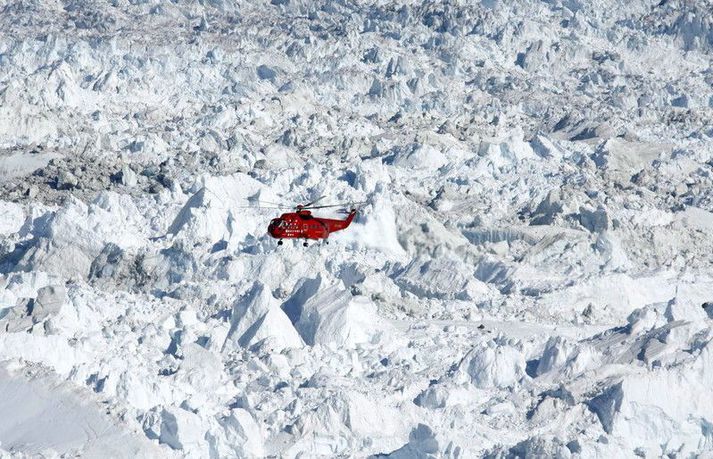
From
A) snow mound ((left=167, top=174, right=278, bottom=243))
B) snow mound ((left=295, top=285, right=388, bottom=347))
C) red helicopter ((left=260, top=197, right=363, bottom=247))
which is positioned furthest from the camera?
snow mound ((left=167, top=174, right=278, bottom=243))

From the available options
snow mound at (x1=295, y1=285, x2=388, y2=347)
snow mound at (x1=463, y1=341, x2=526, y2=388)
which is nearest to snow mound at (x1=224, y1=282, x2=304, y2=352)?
snow mound at (x1=295, y1=285, x2=388, y2=347)

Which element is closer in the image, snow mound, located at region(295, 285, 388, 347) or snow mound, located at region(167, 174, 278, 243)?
snow mound, located at region(295, 285, 388, 347)

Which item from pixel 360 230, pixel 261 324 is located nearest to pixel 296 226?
pixel 261 324

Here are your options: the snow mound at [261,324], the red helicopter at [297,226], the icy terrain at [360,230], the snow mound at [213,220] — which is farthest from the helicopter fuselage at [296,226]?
the snow mound at [213,220]

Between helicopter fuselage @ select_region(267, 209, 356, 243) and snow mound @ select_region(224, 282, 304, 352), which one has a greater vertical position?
helicopter fuselage @ select_region(267, 209, 356, 243)

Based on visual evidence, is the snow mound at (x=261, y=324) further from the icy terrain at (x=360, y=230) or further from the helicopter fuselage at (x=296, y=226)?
the helicopter fuselage at (x=296, y=226)

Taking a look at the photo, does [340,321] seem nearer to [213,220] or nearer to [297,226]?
[297,226]

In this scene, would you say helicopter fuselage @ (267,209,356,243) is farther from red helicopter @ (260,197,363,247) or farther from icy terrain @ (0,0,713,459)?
icy terrain @ (0,0,713,459)

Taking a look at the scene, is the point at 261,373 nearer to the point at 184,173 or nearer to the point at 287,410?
the point at 287,410

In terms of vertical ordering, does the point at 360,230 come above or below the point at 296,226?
below
